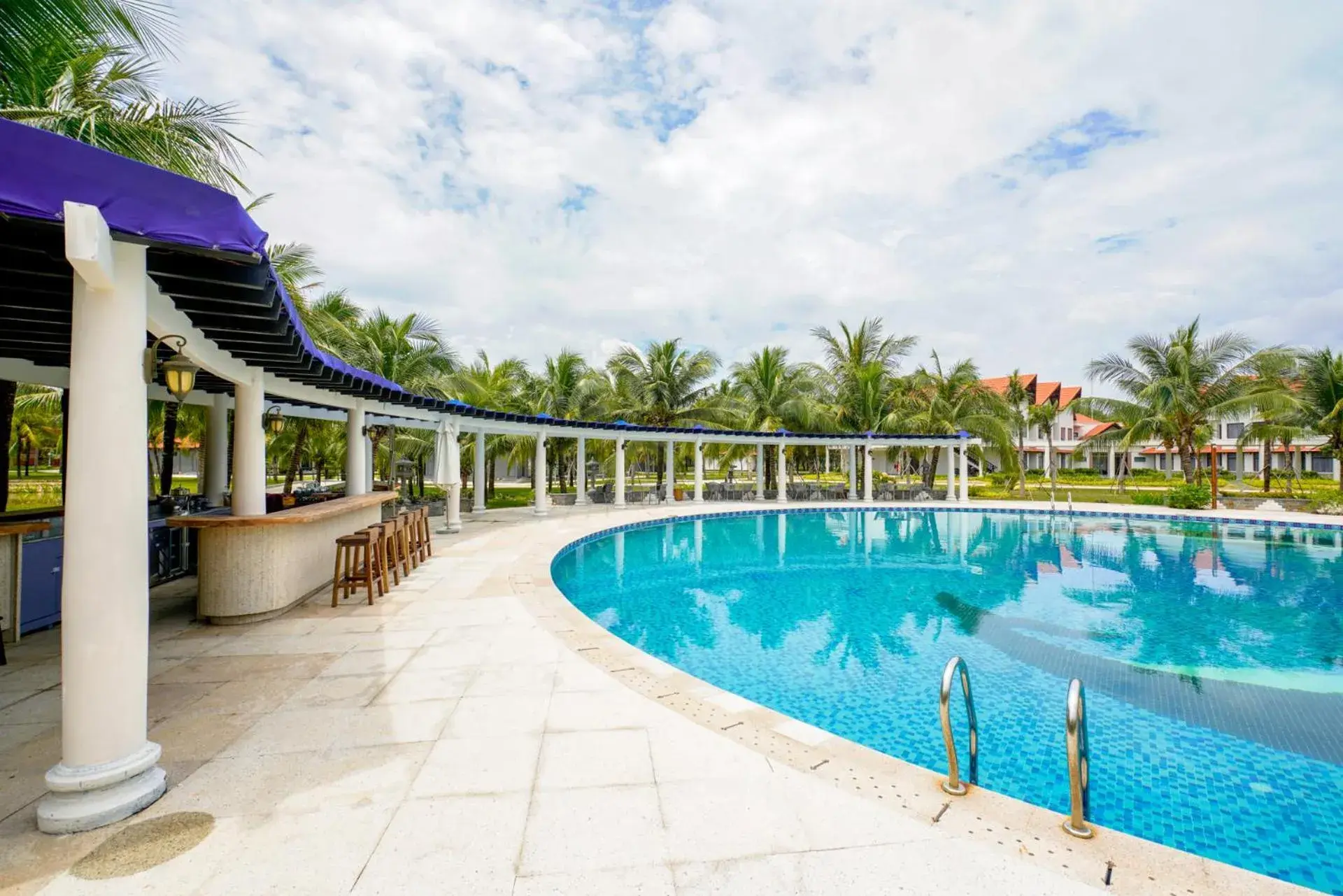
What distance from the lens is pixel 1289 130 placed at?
39.5ft

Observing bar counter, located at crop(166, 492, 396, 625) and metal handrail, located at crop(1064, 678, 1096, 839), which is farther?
bar counter, located at crop(166, 492, 396, 625)

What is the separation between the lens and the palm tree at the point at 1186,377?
73.7ft

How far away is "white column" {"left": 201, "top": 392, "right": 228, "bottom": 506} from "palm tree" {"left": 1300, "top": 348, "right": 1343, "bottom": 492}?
34.9 m

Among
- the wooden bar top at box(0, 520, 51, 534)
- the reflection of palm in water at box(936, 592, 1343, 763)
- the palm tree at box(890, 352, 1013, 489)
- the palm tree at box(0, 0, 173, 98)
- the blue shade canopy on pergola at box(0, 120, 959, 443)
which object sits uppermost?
the palm tree at box(0, 0, 173, 98)

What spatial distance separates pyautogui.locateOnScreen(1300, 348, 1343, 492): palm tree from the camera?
22172 mm

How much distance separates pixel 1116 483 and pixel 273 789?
39281 millimetres

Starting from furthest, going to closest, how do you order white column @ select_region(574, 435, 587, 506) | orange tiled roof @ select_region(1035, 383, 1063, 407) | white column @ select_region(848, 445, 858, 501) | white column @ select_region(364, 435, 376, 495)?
orange tiled roof @ select_region(1035, 383, 1063, 407) < white column @ select_region(848, 445, 858, 501) < white column @ select_region(574, 435, 587, 506) < white column @ select_region(364, 435, 376, 495)

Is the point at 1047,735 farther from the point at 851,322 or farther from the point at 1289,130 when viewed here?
the point at 851,322

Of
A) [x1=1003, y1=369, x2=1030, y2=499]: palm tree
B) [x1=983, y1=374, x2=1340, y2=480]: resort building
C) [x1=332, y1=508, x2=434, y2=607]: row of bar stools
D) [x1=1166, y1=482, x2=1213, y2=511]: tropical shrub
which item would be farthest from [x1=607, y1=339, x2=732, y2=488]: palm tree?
[x1=983, y1=374, x2=1340, y2=480]: resort building

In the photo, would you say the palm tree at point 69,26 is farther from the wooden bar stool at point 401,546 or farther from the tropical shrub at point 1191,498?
the tropical shrub at point 1191,498

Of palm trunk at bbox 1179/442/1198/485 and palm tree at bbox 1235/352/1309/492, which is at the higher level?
palm tree at bbox 1235/352/1309/492

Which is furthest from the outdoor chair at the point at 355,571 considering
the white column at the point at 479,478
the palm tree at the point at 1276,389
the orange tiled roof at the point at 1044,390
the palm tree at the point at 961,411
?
the orange tiled roof at the point at 1044,390

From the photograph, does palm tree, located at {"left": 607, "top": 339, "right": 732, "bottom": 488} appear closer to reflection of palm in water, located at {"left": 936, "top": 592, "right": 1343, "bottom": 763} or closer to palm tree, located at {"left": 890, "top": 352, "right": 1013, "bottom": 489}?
palm tree, located at {"left": 890, "top": 352, "right": 1013, "bottom": 489}

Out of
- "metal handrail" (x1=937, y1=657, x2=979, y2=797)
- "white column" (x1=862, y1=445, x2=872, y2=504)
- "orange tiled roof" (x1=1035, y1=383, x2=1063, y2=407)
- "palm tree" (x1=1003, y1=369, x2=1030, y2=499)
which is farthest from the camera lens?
"orange tiled roof" (x1=1035, y1=383, x2=1063, y2=407)
